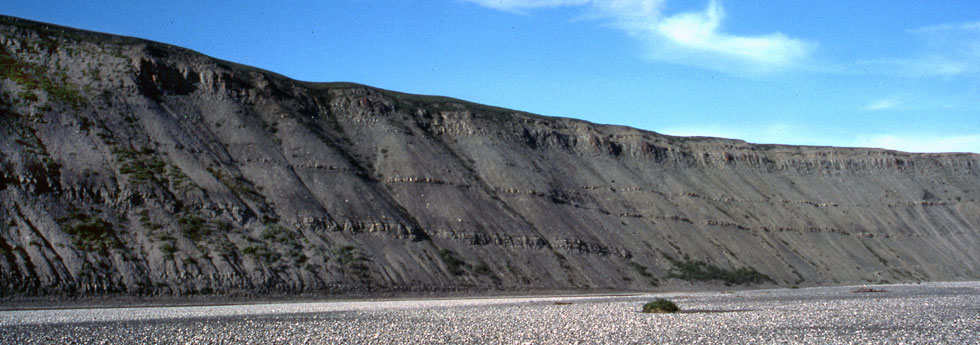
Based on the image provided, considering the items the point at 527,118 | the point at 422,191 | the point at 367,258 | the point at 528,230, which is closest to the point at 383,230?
the point at 367,258

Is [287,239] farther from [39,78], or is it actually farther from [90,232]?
[39,78]

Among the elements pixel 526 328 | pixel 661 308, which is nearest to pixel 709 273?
pixel 661 308

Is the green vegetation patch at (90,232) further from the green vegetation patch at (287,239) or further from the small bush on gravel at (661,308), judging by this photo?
the small bush on gravel at (661,308)

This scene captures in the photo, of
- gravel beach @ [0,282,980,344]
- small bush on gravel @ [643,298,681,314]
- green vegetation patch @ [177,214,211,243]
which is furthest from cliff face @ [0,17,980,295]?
small bush on gravel @ [643,298,681,314]

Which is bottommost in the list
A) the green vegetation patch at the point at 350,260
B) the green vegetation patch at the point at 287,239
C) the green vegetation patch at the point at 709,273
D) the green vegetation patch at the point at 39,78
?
the green vegetation patch at the point at 709,273

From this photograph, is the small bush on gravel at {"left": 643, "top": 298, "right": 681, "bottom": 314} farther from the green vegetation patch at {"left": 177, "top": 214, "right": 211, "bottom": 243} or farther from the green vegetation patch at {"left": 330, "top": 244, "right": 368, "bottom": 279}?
the green vegetation patch at {"left": 177, "top": 214, "right": 211, "bottom": 243}

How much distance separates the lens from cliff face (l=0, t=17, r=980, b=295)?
42.8m

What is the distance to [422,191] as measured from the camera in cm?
6072

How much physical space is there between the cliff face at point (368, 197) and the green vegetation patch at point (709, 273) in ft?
0.65

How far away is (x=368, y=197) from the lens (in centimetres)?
5619

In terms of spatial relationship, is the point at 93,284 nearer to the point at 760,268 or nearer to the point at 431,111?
the point at 431,111

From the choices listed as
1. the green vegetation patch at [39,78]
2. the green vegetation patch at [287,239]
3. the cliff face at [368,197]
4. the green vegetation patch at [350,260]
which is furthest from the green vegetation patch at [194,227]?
the green vegetation patch at [39,78]

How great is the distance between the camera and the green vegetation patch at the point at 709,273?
2421 inches

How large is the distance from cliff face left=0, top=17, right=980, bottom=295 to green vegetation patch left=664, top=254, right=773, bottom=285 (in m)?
0.20
